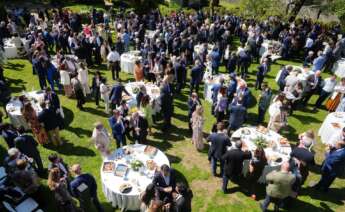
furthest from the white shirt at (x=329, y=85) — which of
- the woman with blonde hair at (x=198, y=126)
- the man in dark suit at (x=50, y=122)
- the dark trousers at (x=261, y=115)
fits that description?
the man in dark suit at (x=50, y=122)

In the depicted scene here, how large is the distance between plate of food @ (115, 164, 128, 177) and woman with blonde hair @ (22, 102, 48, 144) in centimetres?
344

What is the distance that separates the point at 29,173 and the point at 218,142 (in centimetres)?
488

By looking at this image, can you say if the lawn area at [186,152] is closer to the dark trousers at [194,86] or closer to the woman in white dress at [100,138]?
the dark trousers at [194,86]

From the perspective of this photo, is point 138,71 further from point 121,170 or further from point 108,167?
point 121,170

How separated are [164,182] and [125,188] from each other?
46.2 inches

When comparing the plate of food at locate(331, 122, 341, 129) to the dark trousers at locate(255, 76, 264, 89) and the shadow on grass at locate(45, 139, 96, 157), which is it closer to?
the dark trousers at locate(255, 76, 264, 89)

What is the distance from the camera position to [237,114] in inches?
392

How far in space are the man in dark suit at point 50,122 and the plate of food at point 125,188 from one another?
11.5 ft

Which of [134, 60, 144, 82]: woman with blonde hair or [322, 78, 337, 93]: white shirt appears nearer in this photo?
[322, 78, 337, 93]: white shirt

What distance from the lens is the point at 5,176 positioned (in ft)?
25.5

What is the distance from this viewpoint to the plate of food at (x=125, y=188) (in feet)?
24.2

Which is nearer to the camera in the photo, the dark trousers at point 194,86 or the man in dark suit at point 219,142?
the man in dark suit at point 219,142

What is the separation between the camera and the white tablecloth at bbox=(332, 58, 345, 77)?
15.7 meters

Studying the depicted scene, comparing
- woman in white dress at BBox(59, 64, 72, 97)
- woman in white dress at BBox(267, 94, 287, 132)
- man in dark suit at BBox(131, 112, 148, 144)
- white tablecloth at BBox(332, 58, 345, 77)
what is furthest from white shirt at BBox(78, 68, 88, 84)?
white tablecloth at BBox(332, 58, 345, 77)
